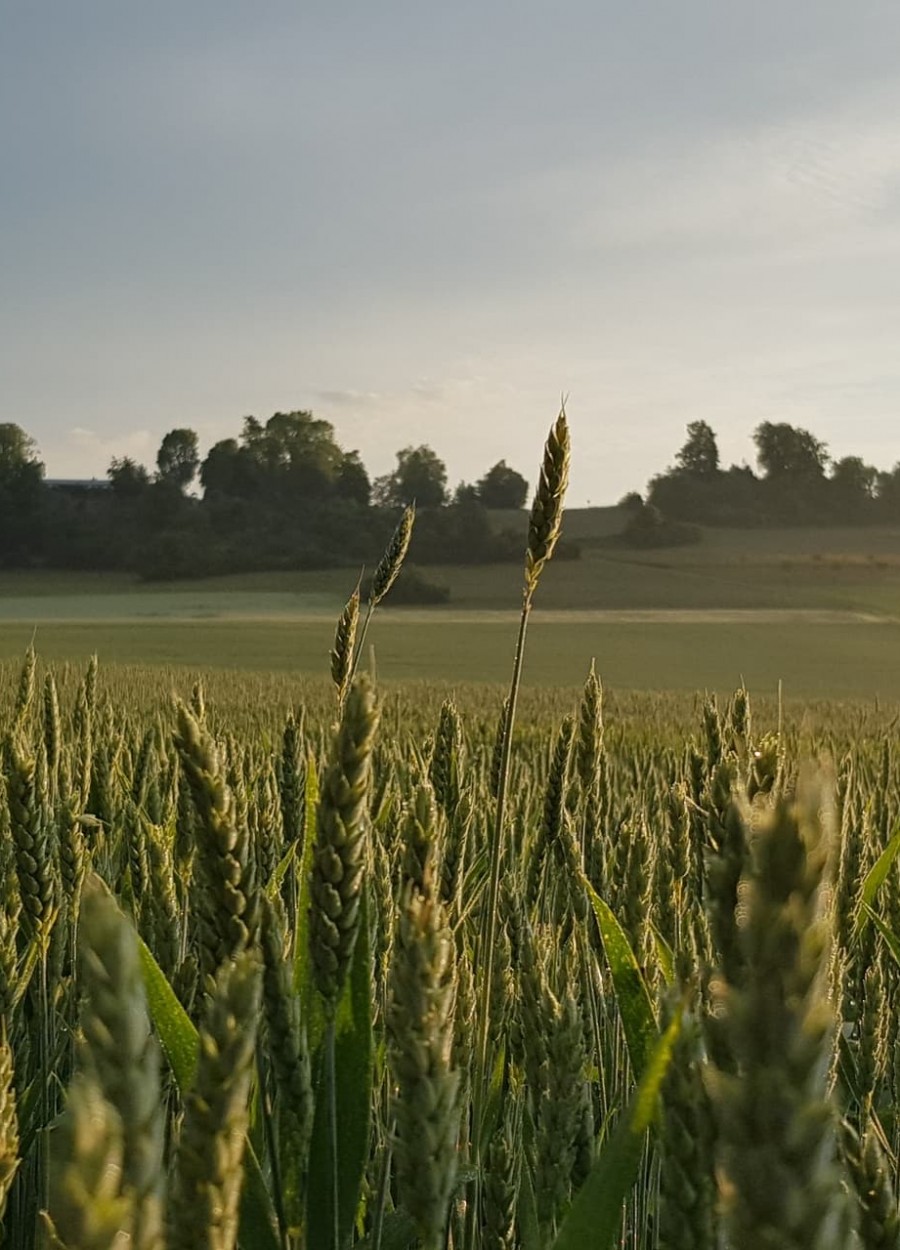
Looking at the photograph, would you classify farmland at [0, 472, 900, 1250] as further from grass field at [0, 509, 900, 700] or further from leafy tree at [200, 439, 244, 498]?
leafy tree at [200, 439, 244, 498]

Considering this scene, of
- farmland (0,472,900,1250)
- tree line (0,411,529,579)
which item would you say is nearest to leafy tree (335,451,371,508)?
tree line (0,411,529,579)

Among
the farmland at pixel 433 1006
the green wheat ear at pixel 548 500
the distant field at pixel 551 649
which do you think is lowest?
the distant field at pixel 551 649

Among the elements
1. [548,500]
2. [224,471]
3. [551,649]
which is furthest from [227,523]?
[548,500]

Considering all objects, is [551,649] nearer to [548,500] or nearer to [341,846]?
[548,500]

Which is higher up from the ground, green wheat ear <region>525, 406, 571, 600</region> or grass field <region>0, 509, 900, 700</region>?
green wheat ear <region>525, 406, 571, 600</region>

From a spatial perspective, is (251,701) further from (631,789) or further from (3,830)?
(3,830)

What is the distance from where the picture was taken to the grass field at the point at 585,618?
19.0 m

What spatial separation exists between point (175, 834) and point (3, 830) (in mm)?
732

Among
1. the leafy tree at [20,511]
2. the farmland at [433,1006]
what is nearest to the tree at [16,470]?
the leafy tree at [20,511]

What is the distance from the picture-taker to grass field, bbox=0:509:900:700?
18953mm

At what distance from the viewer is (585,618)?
31609mm

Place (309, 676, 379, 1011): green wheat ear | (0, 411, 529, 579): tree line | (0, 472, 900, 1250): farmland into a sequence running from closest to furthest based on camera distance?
(0, 472, 900, 1250): farmland
(309, 676, 379, 1011): green wheat ear
(0, 411, 529, 579): tree line

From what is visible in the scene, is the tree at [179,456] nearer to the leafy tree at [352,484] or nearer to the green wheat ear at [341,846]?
the leafy tree at [352,484]

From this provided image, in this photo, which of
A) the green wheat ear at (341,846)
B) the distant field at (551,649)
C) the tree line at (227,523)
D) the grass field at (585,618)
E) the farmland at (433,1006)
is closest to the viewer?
the farmland at (433,1006)
